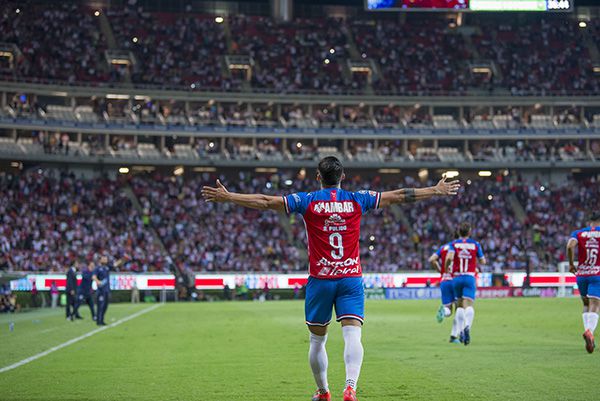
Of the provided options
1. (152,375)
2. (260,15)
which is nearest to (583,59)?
(260,15)

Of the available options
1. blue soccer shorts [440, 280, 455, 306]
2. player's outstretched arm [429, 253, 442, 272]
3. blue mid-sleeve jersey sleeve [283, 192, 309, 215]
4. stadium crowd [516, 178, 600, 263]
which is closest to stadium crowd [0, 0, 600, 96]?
stadium crowd [516, 178, 600, 263]

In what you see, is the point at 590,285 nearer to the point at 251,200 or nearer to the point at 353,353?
the point at 353,353

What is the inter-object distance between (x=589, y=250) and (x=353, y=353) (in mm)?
9063

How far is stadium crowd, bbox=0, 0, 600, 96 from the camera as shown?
74812mm

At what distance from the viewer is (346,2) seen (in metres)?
87.2

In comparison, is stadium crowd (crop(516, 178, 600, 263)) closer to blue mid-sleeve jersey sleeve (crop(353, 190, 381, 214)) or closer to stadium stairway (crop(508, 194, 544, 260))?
stadium stairway (crop(508, 194, 544, 260))

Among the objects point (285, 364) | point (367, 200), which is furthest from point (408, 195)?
point (285, 364)

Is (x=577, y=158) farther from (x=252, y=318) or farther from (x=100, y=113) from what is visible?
(x=252, y=318)

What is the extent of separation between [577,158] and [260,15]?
3087 cm

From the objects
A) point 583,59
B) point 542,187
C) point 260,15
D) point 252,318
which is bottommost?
point 252,318

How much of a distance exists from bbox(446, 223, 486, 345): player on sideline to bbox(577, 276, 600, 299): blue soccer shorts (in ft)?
9.08

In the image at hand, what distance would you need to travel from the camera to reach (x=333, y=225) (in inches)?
396

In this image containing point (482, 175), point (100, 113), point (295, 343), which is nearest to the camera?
point (295, 343)

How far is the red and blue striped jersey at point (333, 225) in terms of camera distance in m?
9.99
